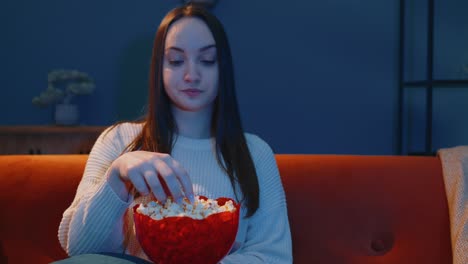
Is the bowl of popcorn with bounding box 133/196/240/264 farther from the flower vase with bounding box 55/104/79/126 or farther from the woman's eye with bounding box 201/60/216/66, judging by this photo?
the flower vase with bounding box 55/104/79/126

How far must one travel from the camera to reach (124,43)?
270cm

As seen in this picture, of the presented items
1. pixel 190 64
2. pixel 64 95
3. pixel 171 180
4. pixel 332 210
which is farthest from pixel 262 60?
pixel 171 180

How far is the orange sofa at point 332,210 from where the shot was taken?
1312 mm

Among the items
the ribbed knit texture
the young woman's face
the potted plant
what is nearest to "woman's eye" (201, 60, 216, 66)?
the young woman's face

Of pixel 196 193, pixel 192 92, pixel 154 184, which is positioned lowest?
pixel 196 193

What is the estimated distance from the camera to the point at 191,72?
1.16 m

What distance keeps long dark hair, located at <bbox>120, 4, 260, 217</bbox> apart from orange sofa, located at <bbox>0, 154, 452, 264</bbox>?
211 millimetres

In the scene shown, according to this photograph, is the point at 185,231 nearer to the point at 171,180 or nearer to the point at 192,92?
the point at 171,180

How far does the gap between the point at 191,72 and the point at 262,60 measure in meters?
1.57

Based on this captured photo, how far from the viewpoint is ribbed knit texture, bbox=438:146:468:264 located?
1.26m

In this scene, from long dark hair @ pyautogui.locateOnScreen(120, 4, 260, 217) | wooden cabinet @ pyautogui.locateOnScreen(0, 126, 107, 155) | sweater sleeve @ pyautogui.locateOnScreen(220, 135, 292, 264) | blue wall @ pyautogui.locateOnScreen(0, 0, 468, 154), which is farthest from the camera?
blue wall @ pyautogui.locateOnScreen(0, 0, 468, 154)

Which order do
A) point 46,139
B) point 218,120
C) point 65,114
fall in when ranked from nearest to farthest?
point 218,120, point 46,139, point 65,114

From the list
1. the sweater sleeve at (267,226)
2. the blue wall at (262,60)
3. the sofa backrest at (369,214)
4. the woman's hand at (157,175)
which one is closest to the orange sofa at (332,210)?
the sofa backrest at (369,214)

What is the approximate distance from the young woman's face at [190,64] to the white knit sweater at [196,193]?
12cm
